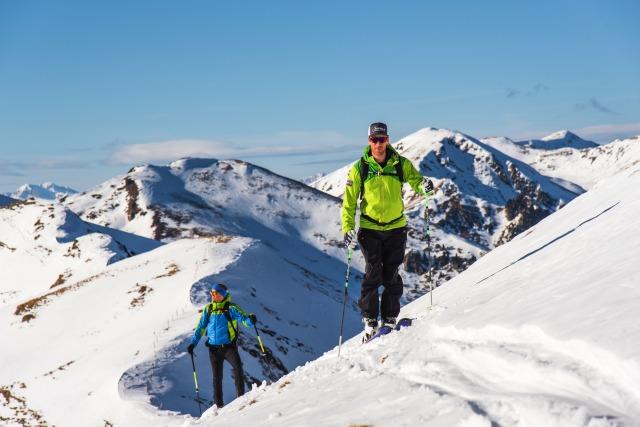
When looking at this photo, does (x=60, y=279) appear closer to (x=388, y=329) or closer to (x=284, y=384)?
(x=284, y=384)

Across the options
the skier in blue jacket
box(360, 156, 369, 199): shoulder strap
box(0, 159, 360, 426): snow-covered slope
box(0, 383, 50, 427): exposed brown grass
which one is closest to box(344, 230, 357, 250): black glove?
box(360, 156, 369, 199): shoulder strap

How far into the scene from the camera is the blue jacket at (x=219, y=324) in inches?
598

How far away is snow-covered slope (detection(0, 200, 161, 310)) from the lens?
5778 centimetres

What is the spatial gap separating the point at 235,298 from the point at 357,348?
75.1 ft

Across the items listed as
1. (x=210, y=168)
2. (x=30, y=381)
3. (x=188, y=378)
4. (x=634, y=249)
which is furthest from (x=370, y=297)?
(x=210, y=168)

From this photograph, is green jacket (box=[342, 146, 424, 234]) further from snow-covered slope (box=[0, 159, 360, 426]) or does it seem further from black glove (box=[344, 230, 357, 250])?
snow-covered slope (box=[0, 159, 360, 426])

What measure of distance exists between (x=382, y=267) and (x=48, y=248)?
64018 millimetres

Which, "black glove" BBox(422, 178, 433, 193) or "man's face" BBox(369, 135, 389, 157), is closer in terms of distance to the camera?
"man's face" BBox(369, 135, 389, 157)

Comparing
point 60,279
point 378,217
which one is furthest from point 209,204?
point 378,217

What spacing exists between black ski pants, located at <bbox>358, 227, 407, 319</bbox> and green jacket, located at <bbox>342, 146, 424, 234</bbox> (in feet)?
0.71

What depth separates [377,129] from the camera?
1116cm

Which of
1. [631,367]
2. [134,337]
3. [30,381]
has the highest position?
[631,367]

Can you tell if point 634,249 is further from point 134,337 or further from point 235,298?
point 235,298

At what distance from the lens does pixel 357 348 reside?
Result: 11.3 metres
